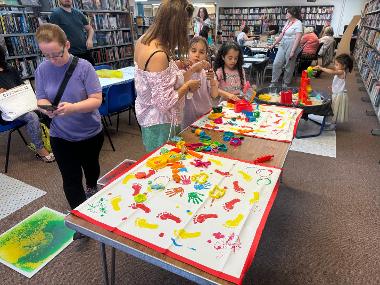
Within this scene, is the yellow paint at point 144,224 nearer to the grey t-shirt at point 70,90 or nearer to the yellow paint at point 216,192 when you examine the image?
the yellow paint at point 216,192

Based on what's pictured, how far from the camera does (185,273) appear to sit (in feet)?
2.54

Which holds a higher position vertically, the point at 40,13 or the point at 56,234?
the point at 40,13

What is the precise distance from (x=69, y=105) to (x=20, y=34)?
347cm

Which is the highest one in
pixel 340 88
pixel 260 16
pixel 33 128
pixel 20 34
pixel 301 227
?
pixel 260 16

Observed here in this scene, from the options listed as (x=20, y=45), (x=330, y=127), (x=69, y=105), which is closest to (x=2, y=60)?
(x=20, y=45)

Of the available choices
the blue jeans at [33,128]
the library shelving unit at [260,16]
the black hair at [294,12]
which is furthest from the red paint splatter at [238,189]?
the library shelving unit at [260,16]

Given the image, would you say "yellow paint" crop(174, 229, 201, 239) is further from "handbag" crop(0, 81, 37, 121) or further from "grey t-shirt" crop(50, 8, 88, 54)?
"grey t-shirt" crop(50, 8, 88, 54)

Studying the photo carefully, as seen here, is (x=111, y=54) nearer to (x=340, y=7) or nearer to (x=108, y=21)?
(x=108, y=21)

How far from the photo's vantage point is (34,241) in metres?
1.83

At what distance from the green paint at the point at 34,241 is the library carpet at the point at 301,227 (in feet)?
0.21

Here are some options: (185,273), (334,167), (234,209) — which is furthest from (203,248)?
(334,167)

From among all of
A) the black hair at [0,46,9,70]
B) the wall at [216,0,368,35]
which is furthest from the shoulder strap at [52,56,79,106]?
the wall at [216,0,368,35]

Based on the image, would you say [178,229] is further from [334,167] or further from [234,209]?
[334,167]

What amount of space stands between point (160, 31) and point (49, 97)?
27.5 inches
